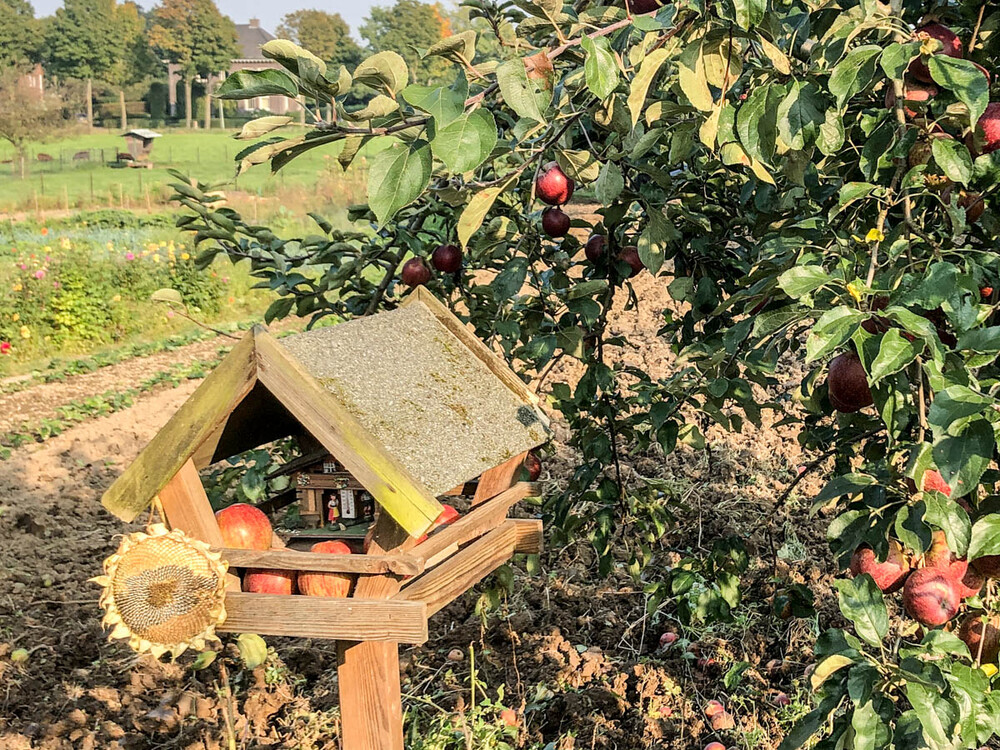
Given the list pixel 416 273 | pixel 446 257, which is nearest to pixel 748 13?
pixel 446 257

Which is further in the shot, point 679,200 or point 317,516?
point 679,200

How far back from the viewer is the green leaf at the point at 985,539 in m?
1.00

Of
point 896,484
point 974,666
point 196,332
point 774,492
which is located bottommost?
point 196,332

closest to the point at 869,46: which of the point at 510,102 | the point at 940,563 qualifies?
the point at 510,102

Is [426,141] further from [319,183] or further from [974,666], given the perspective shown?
[319,183]

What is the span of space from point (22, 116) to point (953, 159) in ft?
80.6

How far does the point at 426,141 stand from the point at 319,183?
20952 mm

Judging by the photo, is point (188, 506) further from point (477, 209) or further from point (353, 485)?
point (477, 209)

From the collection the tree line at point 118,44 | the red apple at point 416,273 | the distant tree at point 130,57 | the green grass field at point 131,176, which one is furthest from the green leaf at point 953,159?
the distant tree at point 130,57

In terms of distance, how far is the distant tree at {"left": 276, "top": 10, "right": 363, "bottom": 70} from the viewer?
2173 inches

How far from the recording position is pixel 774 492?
417 cm

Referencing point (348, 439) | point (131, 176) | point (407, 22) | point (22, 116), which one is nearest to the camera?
point (348, 439)

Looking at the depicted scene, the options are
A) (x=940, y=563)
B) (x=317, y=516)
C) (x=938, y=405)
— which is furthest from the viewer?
(x=317, y=516)

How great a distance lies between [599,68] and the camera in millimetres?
1083
